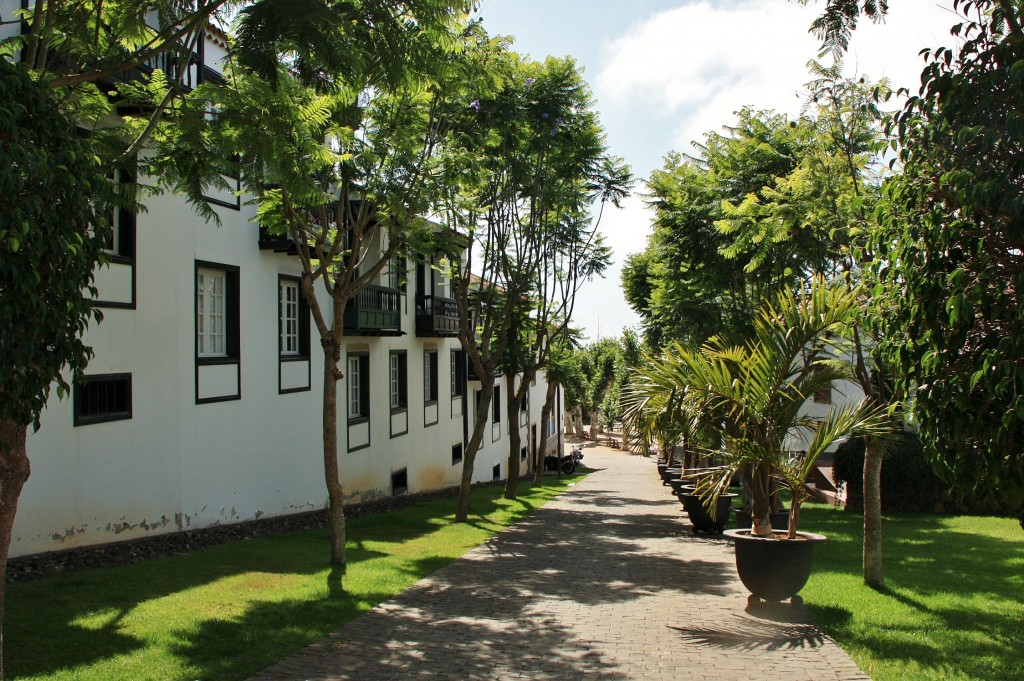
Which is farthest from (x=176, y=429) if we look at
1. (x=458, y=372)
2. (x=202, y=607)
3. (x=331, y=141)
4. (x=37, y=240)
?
(x=458, y=372)

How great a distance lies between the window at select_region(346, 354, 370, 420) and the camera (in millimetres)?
20594

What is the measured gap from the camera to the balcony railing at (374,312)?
1908cm

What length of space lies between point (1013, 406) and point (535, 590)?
6.47m

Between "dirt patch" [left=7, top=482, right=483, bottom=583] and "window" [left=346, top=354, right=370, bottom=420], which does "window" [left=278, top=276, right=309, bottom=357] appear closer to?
"window" [left=346, top=354, right=370, bottom=420]

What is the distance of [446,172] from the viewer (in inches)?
453

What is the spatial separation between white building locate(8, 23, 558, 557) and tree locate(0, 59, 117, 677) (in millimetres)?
6360

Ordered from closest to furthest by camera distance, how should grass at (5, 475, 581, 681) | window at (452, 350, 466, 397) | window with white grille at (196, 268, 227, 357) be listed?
grass at (5, 475, 581, 681) → window with white grille at (196, 268, 227, 357) → window at (452, 350, 466, 397)

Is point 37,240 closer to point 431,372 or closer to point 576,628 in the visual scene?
point 576,628

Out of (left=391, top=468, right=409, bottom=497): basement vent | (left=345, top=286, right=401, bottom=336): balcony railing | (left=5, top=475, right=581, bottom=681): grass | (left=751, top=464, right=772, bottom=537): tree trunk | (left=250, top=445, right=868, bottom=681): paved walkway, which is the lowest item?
(left=391, top=468, right=409, bottom=497): basement vent

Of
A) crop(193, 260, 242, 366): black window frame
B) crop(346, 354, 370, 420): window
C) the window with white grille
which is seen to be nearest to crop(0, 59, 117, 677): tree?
the window with white grille

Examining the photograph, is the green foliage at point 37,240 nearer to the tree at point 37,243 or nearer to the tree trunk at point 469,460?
the tree at point 37,243

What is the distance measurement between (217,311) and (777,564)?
34.6 feet

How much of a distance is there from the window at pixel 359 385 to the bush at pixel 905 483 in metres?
11.2

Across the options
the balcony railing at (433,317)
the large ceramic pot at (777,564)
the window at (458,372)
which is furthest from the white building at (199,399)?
the large ceramic pot at (777,564)
